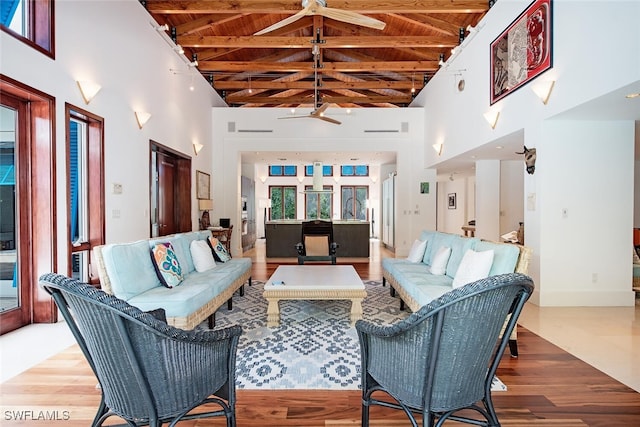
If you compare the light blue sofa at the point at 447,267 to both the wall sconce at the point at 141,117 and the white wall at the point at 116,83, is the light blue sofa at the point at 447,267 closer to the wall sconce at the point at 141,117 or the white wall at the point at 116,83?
the white wall at the point at 116,83

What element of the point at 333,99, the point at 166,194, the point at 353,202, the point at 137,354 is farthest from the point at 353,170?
the point at 137,354

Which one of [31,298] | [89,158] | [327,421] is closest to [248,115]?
[89,158]

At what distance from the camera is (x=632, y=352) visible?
281cm

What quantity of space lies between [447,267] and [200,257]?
279cm

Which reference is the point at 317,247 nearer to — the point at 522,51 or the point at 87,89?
the point at 87,89

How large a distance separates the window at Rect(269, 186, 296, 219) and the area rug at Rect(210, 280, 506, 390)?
401 inches

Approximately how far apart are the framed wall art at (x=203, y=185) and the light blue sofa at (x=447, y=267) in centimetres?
464

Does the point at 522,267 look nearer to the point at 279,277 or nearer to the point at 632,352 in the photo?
the point at 632,352

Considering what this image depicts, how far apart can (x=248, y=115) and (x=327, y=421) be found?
26.0ft

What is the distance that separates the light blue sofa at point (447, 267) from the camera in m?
2.78

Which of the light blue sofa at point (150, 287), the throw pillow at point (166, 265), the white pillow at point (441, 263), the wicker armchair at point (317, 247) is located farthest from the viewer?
the wicker armchair at point (317, 247)

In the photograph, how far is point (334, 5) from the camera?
525 centimetres

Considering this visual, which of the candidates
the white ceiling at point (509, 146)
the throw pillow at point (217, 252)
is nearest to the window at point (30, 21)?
the throw pillow at point (217, 252)

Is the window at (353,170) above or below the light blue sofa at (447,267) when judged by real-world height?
above
